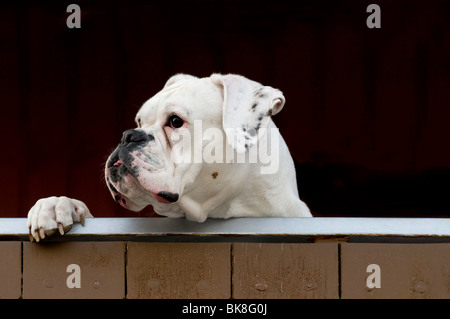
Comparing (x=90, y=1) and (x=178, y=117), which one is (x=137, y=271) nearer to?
(x=178, y=117)

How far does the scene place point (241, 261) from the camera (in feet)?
A: 4.01

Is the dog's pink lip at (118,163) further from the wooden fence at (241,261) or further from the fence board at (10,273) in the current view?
the fence board at (10,273)

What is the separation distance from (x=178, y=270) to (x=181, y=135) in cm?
32

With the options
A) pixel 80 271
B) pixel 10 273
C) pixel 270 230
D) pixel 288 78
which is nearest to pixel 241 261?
pixel 270 230

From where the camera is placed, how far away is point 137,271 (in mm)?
1238

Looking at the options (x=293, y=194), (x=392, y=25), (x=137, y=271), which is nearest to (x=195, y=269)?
(x=137, y=271)

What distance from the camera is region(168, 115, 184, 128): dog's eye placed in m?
1.40

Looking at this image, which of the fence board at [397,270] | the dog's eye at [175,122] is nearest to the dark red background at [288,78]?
the dog's eye at [175,122]

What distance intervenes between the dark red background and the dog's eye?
5.23 feet

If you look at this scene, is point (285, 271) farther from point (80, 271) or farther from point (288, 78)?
point (288, 78)

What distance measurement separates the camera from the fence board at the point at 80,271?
4.08 feet

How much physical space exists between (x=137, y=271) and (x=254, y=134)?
408 millimetres

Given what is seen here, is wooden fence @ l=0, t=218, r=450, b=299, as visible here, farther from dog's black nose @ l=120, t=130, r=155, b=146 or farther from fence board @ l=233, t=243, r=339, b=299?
dog's black nose @ l=120, t=130, r=155, b=146

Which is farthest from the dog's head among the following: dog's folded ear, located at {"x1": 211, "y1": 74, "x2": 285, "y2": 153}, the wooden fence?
the wooden fence
